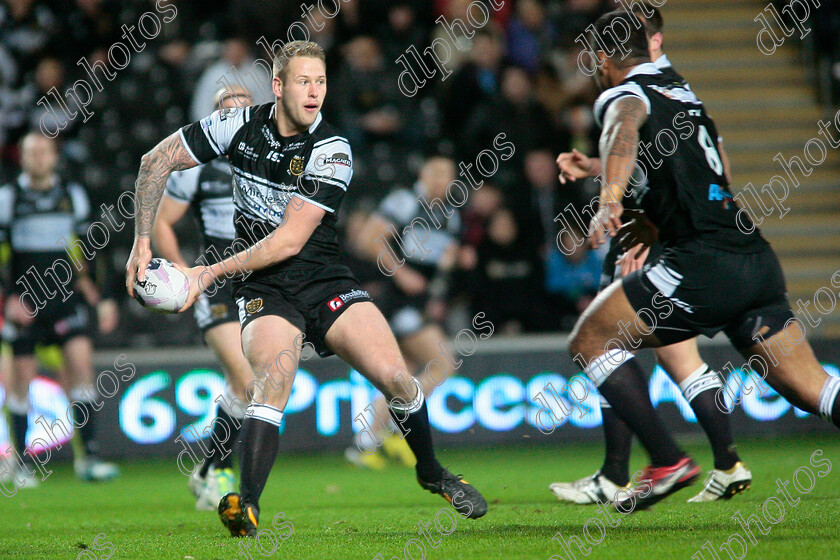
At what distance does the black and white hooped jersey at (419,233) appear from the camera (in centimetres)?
876

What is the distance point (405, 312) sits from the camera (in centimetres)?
904

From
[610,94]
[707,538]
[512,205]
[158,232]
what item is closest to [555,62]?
[512,205]

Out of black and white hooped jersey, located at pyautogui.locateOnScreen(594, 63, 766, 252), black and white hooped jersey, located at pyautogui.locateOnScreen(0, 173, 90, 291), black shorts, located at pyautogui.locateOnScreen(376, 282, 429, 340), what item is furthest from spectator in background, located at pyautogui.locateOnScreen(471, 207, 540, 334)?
black and white hooped jersey, located at pyautogui.locateOnScreen(594, 63, 766, 252)

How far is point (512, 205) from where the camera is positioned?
35.4ft

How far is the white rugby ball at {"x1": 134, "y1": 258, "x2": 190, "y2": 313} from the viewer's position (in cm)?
443

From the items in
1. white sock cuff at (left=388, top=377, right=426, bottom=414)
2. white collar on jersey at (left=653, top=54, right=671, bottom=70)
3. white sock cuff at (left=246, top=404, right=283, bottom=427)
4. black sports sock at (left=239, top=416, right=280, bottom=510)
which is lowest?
white sock cuff at (left=388, top=377, right=426, bottom=414)

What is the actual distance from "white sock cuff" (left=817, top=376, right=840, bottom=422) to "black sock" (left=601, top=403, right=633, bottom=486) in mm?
1357

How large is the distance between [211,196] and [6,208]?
2.95m

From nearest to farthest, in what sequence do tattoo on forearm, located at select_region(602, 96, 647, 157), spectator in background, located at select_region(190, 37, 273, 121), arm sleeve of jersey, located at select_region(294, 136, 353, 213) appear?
1. tattoo on forearm, located at select_region(602, 96, 647, 157)
2. arm sleeve of jersey, located at select_region(294, 136, 353, 213)
3. spectator in background, located at select_region(190, 37, 273, 121)

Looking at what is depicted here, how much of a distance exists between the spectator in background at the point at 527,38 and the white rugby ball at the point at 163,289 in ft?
28.7

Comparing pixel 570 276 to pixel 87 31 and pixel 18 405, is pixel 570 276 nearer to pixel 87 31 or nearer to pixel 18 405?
pixel 18 405

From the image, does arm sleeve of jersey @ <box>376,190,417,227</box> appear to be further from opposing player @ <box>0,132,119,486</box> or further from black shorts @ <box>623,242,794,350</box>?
black shorts @ <box>623,242,794,350</box>

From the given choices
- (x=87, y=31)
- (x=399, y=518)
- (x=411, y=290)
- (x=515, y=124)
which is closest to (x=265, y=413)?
(x=399, y=518)

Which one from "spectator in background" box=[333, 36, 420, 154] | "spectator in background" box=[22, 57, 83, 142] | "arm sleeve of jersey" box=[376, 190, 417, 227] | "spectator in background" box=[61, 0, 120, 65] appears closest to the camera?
"arm sleeve of jersey" box=[376, 190, 417, 227]
